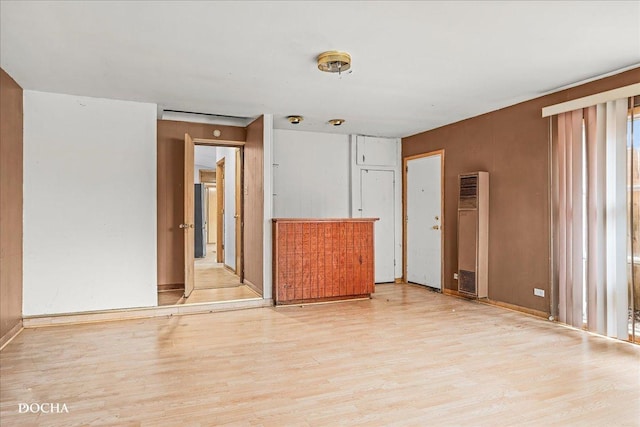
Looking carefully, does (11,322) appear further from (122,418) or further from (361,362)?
(361,362)

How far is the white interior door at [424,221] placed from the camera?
602 centimetres

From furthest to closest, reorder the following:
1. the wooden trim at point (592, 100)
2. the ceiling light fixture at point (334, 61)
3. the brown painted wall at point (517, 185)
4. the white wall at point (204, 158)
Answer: the white wall at point (204, 158)
the brown painted wall at point (517, 185)
the wooden trim at point (592, 100)
the ceiling light fixture at point (334, 61)

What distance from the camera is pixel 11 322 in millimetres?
3693

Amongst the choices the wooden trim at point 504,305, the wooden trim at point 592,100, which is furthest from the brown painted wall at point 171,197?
the wooden trim at point 592,100

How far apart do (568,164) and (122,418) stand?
429 cm

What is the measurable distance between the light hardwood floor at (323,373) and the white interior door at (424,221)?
181 centimetres

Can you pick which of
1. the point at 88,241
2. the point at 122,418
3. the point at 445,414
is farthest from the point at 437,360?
the point at 88,241

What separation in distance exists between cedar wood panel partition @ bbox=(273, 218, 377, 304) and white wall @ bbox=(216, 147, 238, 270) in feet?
7.00

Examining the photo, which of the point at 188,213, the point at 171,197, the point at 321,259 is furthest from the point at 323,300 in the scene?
the point at 171,197

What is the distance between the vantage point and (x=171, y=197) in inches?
220

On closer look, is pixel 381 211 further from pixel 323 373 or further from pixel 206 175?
pixel 206 175

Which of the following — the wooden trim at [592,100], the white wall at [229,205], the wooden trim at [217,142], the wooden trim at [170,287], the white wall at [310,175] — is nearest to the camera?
the wooden trim at [592,100]

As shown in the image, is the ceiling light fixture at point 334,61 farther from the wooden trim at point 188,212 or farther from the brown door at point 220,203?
the brown door at point 220,203

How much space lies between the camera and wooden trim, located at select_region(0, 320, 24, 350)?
11.2ft
